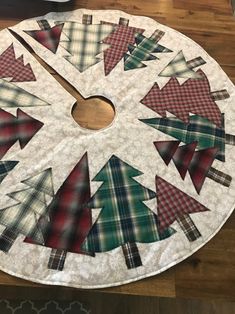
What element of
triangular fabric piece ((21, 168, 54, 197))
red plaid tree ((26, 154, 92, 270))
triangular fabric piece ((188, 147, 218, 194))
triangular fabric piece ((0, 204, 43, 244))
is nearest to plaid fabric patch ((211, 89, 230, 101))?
triangular fabric piece ((188, 147, 218, 194))

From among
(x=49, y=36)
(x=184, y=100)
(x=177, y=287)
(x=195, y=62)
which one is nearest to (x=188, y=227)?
(x=177, y=287)

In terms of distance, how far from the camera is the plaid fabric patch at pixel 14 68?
1358 millimetres

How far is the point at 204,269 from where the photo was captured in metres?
1.05

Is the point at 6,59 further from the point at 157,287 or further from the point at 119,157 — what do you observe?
the point at 157,287

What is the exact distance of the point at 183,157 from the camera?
4.01 ft

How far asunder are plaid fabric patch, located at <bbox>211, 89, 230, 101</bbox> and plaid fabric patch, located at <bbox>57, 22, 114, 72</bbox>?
18.8 inches

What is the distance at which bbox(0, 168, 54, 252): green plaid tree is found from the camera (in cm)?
105

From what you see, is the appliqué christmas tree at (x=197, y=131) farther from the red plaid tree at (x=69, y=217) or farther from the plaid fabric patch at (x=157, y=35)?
the plaid fabric patch at (x=157, y=35)

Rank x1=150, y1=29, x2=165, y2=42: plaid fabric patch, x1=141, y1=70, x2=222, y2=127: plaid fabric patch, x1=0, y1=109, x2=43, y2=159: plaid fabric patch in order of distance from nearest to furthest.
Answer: x1=0, y1=109, x2=43, y2=159: plaid fabric patch, x1=141, y1=70, x2=222, y2=127: plaid fabric patch, x1=150, y1=29, x2=165, y2=42: plaid fabric patch

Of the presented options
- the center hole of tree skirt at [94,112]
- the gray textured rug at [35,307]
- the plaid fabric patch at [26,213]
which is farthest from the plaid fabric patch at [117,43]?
the gray textured rug at [35,307]

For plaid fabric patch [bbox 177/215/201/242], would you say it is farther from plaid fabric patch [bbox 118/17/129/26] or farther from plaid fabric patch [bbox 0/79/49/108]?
plaid fabric patch [bbox 118/17/129/26]

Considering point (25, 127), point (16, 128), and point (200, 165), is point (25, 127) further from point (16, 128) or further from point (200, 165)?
point (200, 165)

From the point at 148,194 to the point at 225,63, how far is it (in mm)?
724

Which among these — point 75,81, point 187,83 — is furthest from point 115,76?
point 187,83
